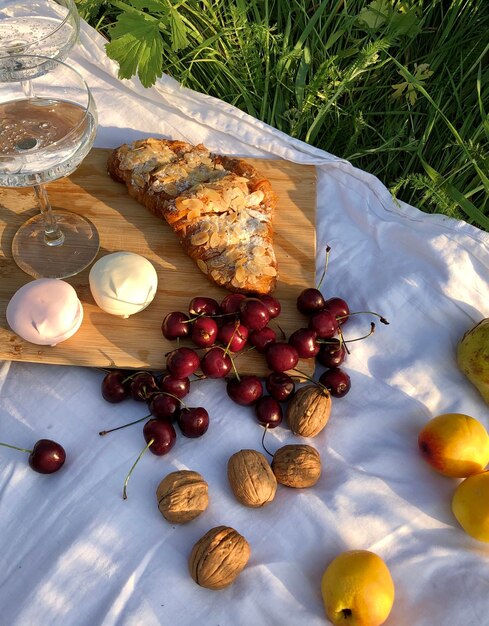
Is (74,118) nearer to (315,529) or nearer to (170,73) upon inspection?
(170,73)

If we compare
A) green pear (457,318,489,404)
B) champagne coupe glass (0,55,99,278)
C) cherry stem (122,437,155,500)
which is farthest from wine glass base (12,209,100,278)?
green pear (457,318,489,404)

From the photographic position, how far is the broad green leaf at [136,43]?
2.35 m

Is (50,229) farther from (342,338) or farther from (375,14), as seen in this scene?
(375,14)

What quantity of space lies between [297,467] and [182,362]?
1.43ft

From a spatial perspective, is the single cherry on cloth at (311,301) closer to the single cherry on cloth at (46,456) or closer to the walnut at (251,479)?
the walnut at (251,479)

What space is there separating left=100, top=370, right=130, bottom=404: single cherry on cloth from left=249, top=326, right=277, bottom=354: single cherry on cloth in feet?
1.28

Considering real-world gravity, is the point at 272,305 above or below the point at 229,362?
above

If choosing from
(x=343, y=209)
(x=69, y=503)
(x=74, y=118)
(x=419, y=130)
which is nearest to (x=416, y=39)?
(x=419, y=130)

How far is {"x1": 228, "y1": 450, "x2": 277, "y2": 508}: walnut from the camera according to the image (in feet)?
6.08

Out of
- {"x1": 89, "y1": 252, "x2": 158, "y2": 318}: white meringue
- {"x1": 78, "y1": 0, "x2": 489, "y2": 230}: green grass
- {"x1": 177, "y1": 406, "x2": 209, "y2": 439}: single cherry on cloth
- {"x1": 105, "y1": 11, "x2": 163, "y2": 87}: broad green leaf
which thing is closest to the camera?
{"x1": 177, "y1": 406, "x2": 209, "y2": 439}: single cherry on cloth

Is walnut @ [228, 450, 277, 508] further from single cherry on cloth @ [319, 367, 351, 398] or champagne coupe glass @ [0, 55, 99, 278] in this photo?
champagne coupe glass @ [0, 55, 99, 278]

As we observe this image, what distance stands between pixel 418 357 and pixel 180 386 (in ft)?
2.49

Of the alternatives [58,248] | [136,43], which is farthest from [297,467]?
[136,43]

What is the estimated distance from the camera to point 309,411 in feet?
6.47
